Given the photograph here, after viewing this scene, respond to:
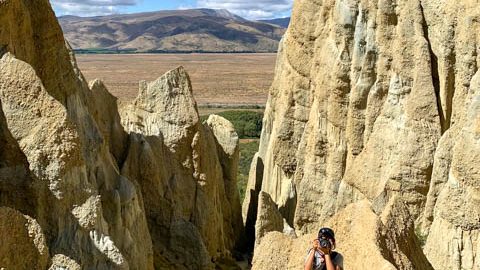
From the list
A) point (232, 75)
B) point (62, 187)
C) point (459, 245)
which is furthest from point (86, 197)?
Answer: point (232, 75)

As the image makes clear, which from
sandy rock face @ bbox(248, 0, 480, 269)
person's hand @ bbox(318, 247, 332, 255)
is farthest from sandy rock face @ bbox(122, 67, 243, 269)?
person's hand @ bbox(318, 247, 332, 255)

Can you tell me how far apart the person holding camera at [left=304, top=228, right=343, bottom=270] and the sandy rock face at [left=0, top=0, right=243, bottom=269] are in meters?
5.17

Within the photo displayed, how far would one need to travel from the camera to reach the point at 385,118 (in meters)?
18.6

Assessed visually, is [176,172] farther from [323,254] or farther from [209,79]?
[209,79]

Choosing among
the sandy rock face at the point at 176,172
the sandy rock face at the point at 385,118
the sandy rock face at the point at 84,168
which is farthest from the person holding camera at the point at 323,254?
the sandy rock face at the point at 176,172

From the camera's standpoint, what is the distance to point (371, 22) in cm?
1962

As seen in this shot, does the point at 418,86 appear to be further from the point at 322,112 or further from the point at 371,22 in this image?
the point at 322,112

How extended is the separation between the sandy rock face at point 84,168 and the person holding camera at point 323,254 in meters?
5.17

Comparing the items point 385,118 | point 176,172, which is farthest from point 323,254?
point 176,172

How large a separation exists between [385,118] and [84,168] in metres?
9.03

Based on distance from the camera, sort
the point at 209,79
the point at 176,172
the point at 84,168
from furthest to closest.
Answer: the point at 209,79
the point at 176,172
the point at 84,168

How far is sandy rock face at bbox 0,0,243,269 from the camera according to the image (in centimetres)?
1252

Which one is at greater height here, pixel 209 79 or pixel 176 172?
pixel 176 172

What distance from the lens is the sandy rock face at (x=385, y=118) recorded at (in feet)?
46.1
